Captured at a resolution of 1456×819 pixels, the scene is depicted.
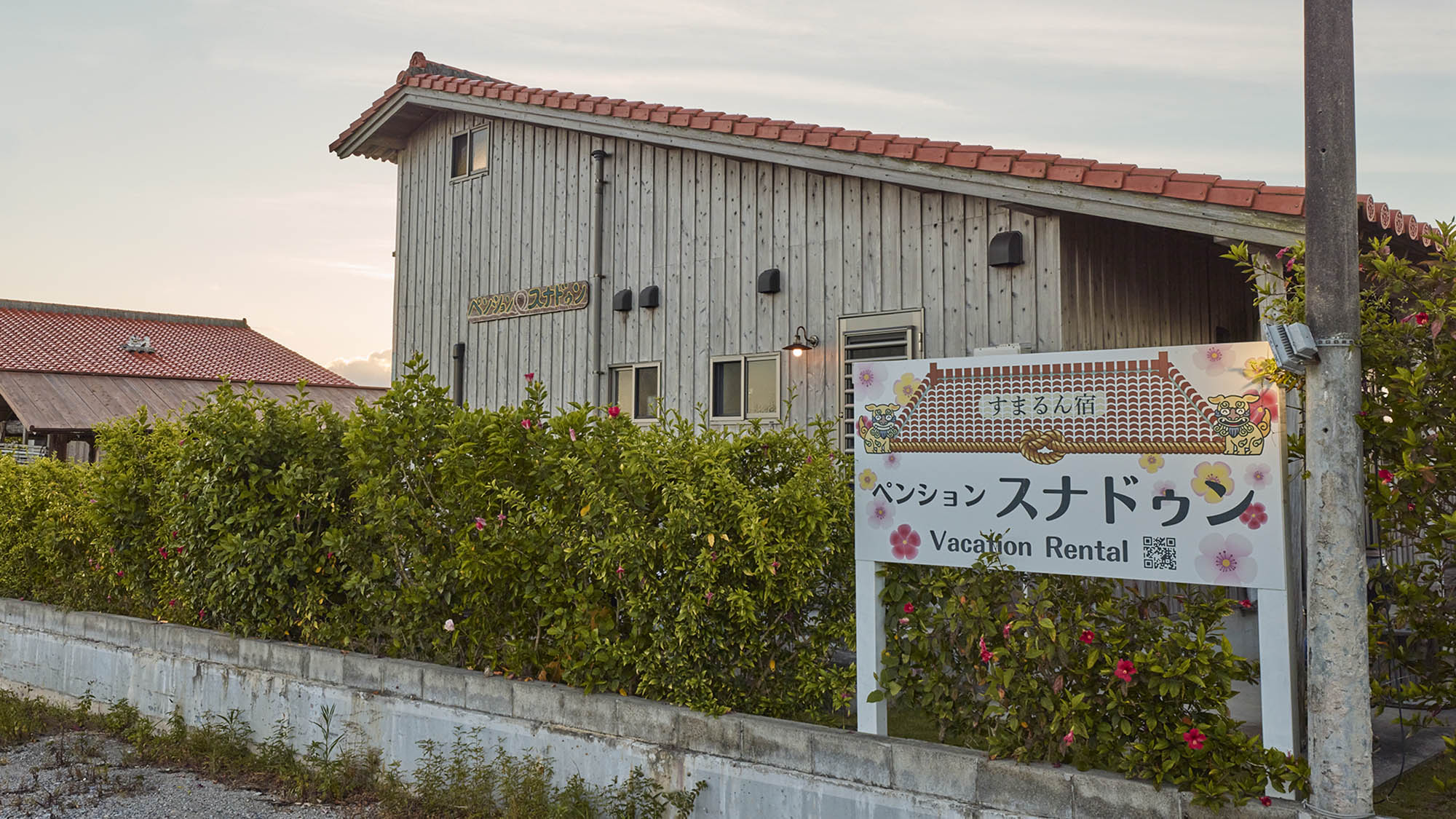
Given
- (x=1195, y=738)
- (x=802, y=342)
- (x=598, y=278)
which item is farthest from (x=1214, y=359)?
(x=598, y=278)

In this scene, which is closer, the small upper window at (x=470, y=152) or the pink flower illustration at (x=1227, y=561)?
the pink flower illustration at (x=1227, y=561)

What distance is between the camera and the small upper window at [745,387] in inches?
363

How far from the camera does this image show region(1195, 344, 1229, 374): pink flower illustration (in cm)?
369

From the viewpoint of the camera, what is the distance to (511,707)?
5.36m

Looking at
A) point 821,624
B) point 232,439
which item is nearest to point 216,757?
point 232,439

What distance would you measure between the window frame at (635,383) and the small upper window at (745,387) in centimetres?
72

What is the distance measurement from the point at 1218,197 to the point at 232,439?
21.8 feet

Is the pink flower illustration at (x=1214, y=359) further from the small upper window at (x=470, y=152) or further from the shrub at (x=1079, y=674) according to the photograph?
the small upper window at (x=470, y=152)

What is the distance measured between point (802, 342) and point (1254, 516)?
548 centimetres

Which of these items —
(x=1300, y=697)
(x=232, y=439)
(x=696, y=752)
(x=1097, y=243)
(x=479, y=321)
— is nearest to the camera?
(x=1300, y=697)

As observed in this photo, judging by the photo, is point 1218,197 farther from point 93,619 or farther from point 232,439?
point 93,619

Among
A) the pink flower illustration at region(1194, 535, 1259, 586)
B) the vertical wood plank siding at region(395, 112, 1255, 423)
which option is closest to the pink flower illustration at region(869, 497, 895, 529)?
the pink flower illustration at region(1194, 535, 1259, 586)

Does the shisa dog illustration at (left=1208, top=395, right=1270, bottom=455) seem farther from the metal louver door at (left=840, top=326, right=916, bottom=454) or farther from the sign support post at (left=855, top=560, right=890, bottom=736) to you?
the metal louver door at (left=840, top=326, right=916, bottom=454)

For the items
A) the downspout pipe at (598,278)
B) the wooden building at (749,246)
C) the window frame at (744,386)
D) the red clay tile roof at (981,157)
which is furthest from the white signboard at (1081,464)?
the downspout pipe at (598,278)
